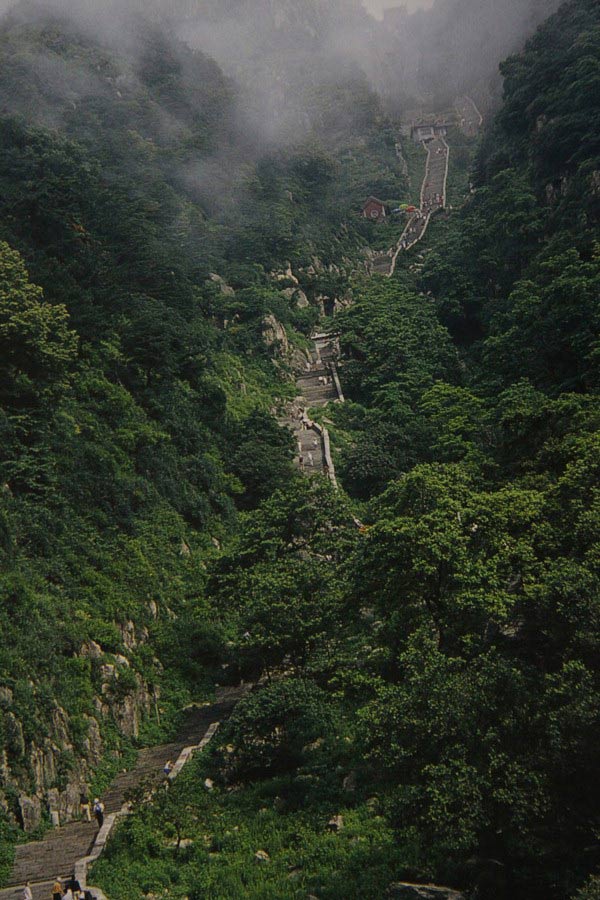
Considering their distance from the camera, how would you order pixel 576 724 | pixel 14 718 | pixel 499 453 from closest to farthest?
pixel 576 724, pixel 14 718, pixel 499 453

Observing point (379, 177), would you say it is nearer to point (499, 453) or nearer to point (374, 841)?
point (499, 453)

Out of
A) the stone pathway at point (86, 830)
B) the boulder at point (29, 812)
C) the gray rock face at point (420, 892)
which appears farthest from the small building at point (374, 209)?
the gray rock face at point (420, 892)

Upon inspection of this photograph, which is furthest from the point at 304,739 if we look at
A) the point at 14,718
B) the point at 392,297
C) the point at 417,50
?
the point at 417,50

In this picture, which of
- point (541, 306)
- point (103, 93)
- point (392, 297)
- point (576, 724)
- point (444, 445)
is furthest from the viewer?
point (103, 93)

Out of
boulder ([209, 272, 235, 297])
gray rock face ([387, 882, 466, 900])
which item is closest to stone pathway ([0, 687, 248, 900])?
gray rock face ([387, 882, 466, 900])

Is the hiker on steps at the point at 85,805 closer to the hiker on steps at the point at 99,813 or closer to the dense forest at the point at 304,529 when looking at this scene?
the dense forest at the point at 304,529

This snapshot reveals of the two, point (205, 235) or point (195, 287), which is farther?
point (205, 235)

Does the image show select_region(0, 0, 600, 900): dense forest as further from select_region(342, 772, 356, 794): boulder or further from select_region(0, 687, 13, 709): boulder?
select_region(342, 772, 356, 794): boulder

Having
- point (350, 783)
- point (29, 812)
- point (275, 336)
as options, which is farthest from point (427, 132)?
point (29, 812)
